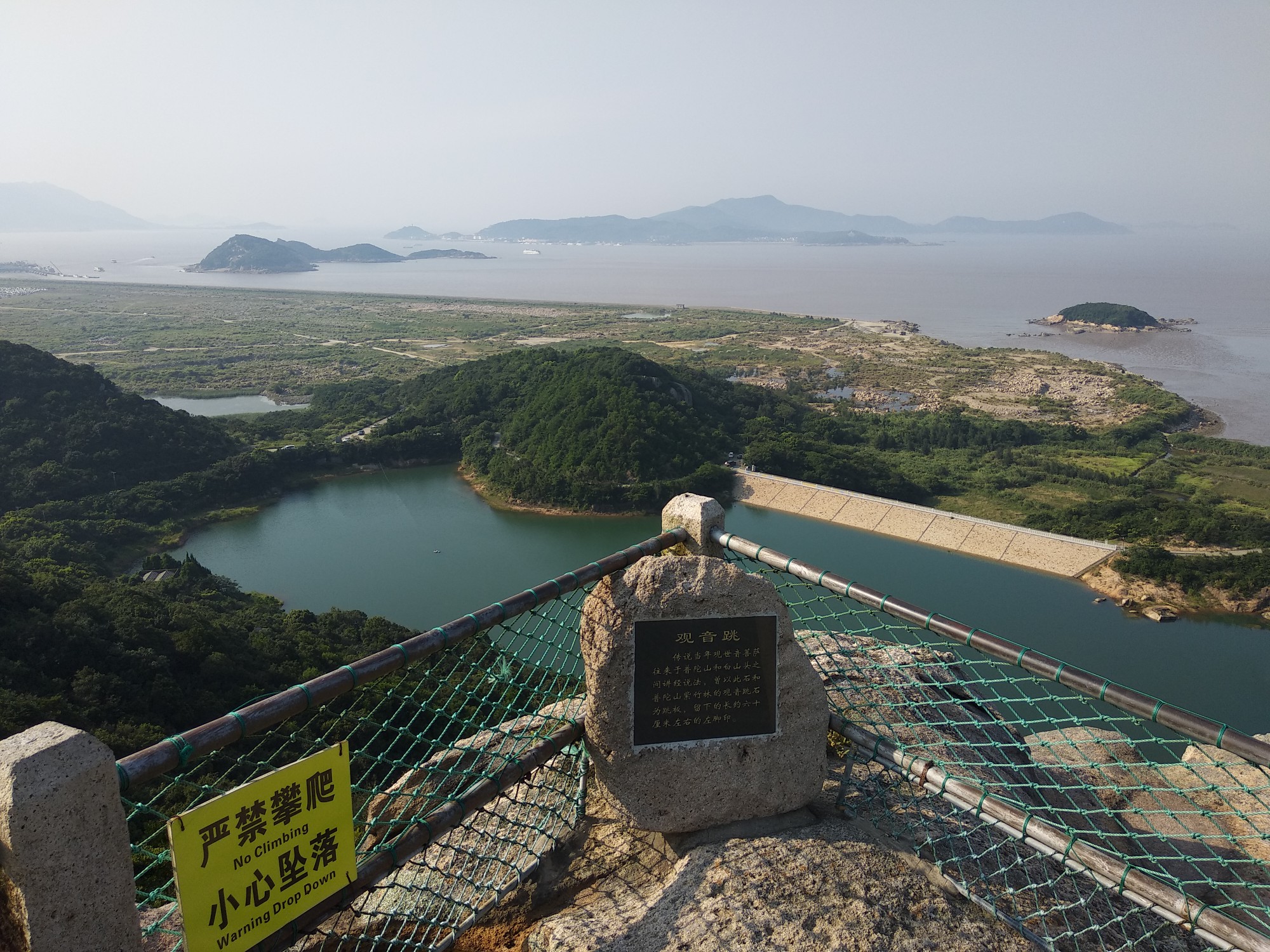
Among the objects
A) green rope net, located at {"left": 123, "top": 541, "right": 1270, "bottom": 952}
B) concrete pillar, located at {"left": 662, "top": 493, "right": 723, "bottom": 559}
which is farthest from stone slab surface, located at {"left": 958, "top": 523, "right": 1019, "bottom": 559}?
concrete pillar, located at {"left": 662, "top": 493, "right": 723, "bottom": 559}

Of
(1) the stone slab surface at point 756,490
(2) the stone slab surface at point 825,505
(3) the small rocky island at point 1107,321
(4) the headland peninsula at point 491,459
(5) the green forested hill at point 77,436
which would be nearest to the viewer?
(4) the headland peninsula at point 491,459

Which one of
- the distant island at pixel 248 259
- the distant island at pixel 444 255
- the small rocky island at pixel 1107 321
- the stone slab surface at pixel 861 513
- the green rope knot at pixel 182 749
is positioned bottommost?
the stone slab surface at pixel 861 513

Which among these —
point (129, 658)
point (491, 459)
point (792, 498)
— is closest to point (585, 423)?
point (491, 459)

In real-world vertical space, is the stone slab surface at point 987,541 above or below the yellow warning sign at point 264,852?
below

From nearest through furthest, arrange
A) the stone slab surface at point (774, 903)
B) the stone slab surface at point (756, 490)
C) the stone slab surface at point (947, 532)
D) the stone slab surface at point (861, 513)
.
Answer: the stone slab surface at point (774, 903) → the stone slab surface at point (947, 532) → the stone slab surface at point (861, 513) → the stone slab surface at point (756, 490)

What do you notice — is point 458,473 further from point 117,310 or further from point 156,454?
point 117,310

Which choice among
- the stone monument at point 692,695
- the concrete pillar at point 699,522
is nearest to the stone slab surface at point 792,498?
the concrete pillar at point 699,522

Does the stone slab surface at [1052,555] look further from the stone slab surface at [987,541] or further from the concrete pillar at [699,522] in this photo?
the concrete pillar at [699,522]
